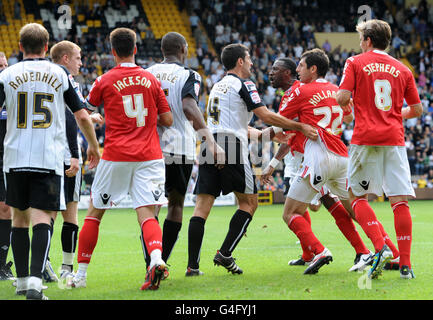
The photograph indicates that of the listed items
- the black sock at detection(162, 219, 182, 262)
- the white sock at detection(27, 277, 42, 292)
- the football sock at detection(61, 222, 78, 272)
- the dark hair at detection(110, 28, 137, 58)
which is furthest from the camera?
the black sock at detection(162, 219, 182, 262)

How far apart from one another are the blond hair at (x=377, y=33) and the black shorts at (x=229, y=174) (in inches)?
67.1

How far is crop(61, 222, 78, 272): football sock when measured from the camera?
21.0 feet

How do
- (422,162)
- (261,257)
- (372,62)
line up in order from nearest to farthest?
(372,62)
(261,257)
(422,162)

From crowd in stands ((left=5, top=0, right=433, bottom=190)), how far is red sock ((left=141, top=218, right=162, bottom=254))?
17.0 meters

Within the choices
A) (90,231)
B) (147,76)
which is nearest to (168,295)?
(90,231)

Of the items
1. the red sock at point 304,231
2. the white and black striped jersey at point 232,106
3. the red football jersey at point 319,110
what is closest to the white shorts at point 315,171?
the red football jersey at point 319,110

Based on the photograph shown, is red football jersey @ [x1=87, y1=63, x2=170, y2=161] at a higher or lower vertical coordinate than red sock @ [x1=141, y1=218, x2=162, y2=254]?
higher

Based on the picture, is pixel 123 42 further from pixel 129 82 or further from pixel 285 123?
pixel 285 123

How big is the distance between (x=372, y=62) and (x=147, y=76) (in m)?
2.21

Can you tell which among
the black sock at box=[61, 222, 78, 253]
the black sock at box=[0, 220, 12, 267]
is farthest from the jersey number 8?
the black sock at box=[0, 220, 12, 267]

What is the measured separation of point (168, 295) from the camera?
5453 mm

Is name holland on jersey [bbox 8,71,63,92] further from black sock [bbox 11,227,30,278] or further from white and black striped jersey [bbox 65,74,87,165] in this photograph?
black sock [bbox 11,227,30,278]

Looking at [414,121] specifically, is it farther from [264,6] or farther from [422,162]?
[264,6]

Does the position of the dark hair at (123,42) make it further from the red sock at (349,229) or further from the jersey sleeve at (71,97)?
the red sock at (349,229)
